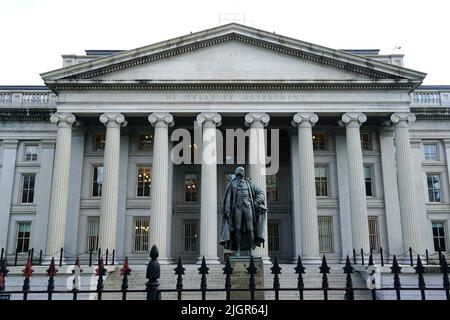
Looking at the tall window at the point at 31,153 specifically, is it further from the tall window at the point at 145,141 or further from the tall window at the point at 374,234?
the tall window at the point at 374,234

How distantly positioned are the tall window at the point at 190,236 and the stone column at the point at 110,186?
21.5ft

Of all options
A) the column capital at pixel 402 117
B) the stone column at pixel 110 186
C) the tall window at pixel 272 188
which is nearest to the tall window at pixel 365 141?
the column capital at pixel 402 117

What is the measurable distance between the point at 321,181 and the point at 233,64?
10886 millimetres

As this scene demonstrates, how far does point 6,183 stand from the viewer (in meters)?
36.7

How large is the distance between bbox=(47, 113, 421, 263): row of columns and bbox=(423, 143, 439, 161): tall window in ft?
24.1

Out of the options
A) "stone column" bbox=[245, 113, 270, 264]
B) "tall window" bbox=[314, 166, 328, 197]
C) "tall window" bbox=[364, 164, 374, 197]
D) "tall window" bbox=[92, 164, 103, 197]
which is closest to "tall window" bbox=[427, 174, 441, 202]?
"tall window" bbox=[364, 164, 374, 197]

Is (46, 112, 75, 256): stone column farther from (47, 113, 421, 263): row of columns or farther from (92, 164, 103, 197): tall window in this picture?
(92, 164, 103, 197): tall window

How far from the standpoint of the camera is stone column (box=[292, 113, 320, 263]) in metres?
30.0

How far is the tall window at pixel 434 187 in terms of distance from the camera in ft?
122

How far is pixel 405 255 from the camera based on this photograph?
98.4 feet

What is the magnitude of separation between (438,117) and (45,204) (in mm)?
31266

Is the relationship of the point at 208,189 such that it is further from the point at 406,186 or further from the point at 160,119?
the point at 406,186

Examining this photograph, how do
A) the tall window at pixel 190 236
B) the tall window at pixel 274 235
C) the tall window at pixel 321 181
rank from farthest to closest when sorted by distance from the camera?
the tall window at pixel 274 235
the tall window at pixel 190 236
the tall window at pixel 321 181
